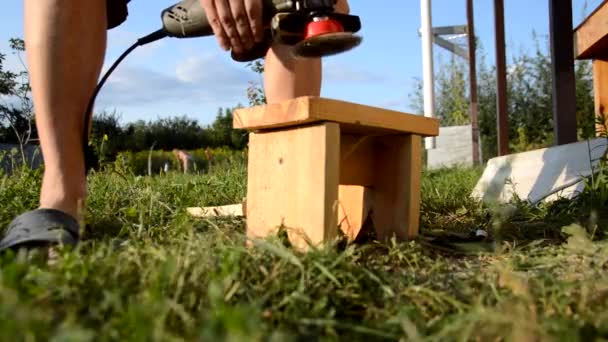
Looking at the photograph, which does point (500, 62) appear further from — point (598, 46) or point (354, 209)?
point (354, 209)

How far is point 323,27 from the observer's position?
1489 millimetres

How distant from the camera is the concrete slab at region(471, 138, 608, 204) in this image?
223 cm

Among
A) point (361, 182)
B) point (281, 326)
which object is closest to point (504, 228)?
point (361, 182)

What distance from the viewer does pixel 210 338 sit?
0.57 meters

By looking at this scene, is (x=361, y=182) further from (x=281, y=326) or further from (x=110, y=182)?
(x=110, y=182)

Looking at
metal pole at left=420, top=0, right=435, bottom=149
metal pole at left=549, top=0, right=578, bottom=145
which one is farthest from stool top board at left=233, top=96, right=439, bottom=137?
metal pole at left=420, top=0, right=435, bottom=149

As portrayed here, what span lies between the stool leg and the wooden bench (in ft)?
4.71

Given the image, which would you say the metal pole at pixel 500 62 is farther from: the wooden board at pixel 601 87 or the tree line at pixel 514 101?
the tree line at pixel 514 101

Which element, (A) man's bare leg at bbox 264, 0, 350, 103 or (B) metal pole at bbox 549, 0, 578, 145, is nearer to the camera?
(A) man's bare leg at bbox 264, 0, 350, 103

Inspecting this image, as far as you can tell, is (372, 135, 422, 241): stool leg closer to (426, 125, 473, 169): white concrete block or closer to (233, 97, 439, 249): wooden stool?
(233, 97, 439, 249): wooden stool

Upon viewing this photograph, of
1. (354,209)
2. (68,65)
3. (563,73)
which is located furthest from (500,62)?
(68,65)

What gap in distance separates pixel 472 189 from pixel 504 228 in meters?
1.14

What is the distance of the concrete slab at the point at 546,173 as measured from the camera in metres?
2.23

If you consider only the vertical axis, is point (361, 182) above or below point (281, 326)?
above
